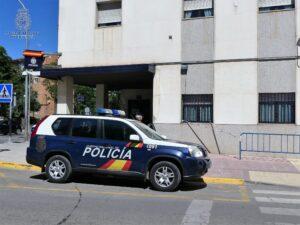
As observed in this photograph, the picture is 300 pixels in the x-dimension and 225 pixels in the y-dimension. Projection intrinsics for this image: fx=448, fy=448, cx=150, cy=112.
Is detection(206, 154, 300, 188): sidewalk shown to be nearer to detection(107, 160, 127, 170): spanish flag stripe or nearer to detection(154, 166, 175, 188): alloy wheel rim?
detection(154, 166, 175, 188): alloy wheel rim

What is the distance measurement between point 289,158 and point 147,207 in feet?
32.8

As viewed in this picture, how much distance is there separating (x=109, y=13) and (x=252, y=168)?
33.2 ft

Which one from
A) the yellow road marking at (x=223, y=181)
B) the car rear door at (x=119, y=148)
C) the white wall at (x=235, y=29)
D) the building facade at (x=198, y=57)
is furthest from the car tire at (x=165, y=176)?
the white wall at (x=235, y=29)

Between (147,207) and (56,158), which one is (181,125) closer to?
(56,158)

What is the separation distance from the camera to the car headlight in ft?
34.3

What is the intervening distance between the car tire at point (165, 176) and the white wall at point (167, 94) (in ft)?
27.0

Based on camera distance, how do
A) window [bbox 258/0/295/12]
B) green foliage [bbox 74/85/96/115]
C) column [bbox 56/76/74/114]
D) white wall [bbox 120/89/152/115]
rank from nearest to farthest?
window [bbox 258/0/295/12] → column [bbox 56/76/74/114] → white wall [bbox 120/89/152/115] → green foliage [bbox 74/85/96/115]

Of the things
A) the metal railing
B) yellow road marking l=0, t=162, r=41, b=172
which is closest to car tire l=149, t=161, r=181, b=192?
yellow road marking l=0, t=162, r=41, b=172

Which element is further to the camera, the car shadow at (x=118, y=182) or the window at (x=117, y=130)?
the car shadow at (x=118, y=182)

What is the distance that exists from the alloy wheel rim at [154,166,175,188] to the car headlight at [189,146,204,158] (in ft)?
2.11

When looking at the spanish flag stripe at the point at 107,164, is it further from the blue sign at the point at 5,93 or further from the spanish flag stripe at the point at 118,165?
the blue sign at the point at 5,93

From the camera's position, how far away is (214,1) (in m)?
18.1

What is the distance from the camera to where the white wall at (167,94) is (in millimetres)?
18641

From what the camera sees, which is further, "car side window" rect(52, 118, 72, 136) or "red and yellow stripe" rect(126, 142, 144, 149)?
"car side window" rect(52, 118, 72, 136)
